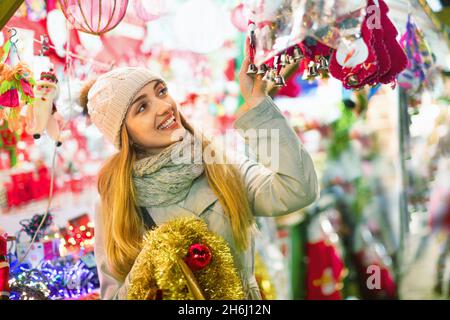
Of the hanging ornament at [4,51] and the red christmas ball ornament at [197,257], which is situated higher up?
the hanging ornament at [4,51]

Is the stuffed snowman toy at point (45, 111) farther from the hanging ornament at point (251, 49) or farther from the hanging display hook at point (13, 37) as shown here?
the hanging ornament at point (251, 49)

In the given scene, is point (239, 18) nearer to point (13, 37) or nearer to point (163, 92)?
point (163, 92)

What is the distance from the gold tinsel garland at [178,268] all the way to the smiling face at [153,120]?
39cm

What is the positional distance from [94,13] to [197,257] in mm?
1105

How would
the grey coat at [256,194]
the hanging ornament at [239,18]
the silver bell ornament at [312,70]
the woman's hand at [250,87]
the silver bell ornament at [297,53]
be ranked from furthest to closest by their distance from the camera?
1. the hanging ornament at [239,18]
2. the woman's hand at [250,87]
3. the grey coat at [256,194]
4. the silver bell ornament at [312,70]
5. the silver bell ornament at [297,53]

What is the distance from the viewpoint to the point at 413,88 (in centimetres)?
281

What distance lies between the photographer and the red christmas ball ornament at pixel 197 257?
7.90ft

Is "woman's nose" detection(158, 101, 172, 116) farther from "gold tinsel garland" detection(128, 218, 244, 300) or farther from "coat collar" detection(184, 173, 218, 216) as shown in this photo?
"gold tinsel garland" detection(128, 218, 244, 300)

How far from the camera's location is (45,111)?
9.61ft

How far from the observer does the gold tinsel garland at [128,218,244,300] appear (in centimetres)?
237

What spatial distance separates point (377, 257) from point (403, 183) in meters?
0.33

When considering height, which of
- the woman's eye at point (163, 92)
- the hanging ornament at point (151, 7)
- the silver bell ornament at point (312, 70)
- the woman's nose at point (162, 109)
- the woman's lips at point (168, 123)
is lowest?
the woman's lips at point (168, 123)

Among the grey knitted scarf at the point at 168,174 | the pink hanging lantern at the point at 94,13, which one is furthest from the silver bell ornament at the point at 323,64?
the pink hanging lantern at the point at 94,13

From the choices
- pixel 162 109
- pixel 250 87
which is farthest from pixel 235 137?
pixel 162 109
